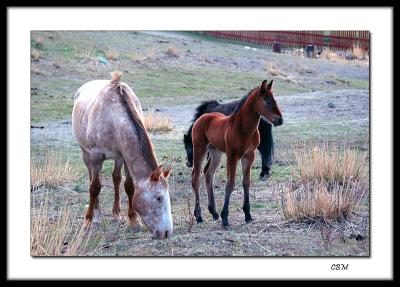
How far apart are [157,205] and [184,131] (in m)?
4.02

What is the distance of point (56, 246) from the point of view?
5832 mm

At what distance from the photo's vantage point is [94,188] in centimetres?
691

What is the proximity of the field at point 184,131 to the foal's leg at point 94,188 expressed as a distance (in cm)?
14

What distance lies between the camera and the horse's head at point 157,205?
5828mm

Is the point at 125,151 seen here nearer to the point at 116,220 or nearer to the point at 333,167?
the point at 116,220

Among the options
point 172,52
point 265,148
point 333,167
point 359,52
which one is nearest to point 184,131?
point 172,52

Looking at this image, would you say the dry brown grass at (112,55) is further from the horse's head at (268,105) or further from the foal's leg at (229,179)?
the horse's head at (268,105)

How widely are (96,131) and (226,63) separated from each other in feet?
15.3

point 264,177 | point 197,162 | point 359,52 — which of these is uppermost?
point 359,52

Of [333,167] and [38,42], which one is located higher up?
[38,42]

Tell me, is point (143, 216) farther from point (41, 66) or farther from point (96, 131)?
point (41, 66)

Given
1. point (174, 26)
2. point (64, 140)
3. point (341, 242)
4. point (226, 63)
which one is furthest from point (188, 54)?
point (341, 242)

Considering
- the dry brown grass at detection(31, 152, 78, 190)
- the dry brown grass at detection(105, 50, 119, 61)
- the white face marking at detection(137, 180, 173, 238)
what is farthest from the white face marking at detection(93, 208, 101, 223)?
the dry brown grass at detection(105, 50, 119, 61)

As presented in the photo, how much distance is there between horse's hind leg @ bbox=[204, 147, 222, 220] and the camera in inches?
276
